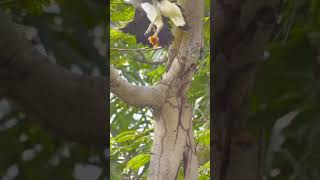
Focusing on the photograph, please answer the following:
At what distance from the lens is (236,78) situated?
0.43 m

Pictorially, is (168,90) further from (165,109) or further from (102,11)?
(102,11)

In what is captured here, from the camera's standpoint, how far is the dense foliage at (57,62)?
16.2 inches

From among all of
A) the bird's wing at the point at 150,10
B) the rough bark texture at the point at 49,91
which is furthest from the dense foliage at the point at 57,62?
the bird's wing at the point at 150,10

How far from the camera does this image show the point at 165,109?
1111 millimetres

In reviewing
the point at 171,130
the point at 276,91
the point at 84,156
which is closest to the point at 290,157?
the point at 276,91

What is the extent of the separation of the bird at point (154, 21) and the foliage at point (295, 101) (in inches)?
26.0

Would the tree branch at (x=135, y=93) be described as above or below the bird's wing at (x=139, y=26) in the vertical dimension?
below

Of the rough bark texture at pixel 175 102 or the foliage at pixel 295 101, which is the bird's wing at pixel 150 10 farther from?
the foliage at pixel 295 101

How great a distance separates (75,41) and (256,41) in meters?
0.19

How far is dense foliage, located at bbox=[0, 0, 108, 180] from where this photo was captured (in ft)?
1.35

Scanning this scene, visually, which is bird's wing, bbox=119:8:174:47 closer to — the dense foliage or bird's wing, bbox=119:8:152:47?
bird's wing, bbox=119:8:152:47

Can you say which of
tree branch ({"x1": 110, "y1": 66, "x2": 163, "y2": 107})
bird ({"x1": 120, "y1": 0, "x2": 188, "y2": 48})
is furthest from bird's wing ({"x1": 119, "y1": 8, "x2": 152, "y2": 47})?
tree branch ({"x1": 110, "y1": 66, "x2": 163, "y2": 107})

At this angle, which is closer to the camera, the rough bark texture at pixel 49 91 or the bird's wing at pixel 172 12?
the rough bark texture at pixel 49 91

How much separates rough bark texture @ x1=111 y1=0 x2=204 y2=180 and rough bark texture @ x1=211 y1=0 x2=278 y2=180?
25.6 inches
